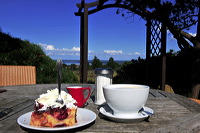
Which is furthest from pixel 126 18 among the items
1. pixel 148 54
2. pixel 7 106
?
pixel 7 106

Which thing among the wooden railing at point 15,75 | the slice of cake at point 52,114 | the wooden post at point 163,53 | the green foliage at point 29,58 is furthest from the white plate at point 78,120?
the green foliage at point 29,58

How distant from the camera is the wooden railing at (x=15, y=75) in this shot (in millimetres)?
2348

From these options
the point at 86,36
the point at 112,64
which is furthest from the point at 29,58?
the point at 112,64

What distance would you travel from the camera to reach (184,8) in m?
4.31

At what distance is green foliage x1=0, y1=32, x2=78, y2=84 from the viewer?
5480 millimetres

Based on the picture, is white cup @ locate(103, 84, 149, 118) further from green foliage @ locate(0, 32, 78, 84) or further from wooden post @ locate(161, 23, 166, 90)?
green foliage @ locate(0, 32, 78, 84)

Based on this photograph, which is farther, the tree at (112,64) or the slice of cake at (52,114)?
the tree at (112,64)

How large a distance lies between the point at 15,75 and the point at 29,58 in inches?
A: 139

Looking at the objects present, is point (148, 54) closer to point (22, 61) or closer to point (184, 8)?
point (184, 8)

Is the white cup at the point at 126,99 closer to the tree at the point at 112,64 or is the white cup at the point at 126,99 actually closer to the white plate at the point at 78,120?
the white plate at the point at 78,120

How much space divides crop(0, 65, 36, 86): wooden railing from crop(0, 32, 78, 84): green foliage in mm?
2840

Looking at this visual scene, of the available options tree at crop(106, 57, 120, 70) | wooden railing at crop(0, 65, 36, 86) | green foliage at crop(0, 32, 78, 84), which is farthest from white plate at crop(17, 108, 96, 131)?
tree at crop(106, 57, 120, 70)

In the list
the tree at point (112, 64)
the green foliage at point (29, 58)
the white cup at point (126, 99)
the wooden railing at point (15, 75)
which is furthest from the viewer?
the tree at point (112, 64)

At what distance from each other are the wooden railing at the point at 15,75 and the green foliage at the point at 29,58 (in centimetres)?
284
